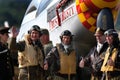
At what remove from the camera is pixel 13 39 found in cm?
808

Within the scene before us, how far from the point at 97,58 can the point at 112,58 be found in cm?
46

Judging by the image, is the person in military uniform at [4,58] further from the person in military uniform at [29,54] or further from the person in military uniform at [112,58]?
the person in military uniform at [112,58]

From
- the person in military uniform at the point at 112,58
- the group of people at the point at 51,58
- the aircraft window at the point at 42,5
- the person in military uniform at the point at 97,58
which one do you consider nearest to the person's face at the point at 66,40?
the group of people at the point at 51,58

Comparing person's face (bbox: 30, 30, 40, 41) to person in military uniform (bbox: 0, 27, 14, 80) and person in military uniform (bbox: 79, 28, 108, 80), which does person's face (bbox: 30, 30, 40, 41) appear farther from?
person in military uniform (bbox: 79, 28, 108, 80)

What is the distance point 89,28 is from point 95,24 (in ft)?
0.44

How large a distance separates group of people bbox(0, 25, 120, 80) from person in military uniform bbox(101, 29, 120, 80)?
0.11ft

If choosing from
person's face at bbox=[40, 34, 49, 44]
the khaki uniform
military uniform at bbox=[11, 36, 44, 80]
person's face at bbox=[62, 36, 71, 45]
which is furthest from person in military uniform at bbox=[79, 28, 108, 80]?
person's face at bbox=[40, 34, 49, 44]

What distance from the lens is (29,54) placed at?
8062 mm

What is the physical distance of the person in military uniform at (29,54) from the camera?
8055mm

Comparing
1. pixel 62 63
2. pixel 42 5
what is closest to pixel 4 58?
pixel 62 63

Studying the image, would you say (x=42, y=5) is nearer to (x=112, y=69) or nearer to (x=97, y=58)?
(x=97, y=58)

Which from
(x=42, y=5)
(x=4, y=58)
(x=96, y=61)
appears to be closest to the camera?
(x=4, y=58)

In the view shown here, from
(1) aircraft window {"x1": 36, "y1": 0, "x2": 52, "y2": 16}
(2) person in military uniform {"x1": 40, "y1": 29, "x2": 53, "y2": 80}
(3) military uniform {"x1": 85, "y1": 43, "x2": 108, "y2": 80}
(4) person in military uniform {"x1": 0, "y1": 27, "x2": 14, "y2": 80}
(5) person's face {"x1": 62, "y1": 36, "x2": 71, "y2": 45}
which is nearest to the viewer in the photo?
(4) person in military uniform {"x1": 0, "y1": 27, "x2": 14, "y2": 80}

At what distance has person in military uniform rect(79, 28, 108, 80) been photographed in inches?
304
